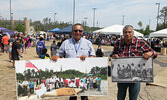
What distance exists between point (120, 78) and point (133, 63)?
0.34 m

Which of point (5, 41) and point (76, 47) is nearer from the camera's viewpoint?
point (76, 47)

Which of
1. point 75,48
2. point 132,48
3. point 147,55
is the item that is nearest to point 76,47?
point 75,48

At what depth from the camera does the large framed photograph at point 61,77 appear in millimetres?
2645

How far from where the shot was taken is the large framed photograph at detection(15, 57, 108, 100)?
2.64m

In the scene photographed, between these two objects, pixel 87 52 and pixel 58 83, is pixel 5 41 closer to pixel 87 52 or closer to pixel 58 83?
pixel 58 83

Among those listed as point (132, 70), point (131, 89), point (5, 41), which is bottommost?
point (131, 89)

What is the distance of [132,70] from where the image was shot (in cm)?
272

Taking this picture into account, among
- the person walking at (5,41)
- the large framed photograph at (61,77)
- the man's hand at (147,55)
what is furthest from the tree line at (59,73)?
the person walking at (5,41)

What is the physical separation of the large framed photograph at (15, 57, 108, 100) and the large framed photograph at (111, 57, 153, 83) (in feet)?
0.65

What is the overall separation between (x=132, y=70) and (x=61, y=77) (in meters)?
1.21

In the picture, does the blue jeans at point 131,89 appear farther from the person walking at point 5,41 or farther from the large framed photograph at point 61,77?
the person walking at point 5,41

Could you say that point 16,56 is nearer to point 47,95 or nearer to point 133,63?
point 47,95

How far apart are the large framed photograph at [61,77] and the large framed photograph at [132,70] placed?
198mm

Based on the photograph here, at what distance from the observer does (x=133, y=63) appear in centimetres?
269
